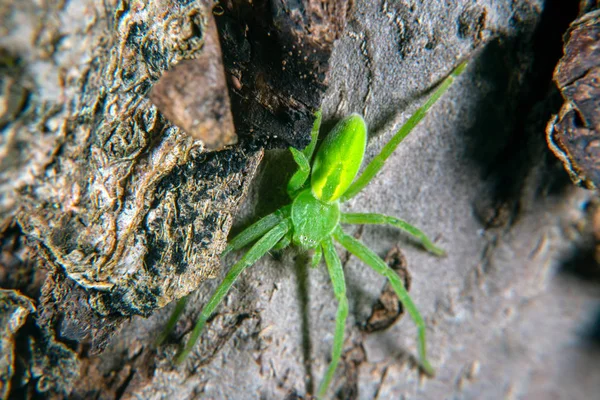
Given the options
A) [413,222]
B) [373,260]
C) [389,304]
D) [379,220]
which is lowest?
[389,304]

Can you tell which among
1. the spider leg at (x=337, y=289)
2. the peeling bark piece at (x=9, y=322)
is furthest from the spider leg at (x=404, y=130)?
the peeling bark piece at (x=9, y=322)

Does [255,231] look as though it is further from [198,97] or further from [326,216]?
[198,97]

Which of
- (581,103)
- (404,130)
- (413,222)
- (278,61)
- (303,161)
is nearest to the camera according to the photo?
(278,61)

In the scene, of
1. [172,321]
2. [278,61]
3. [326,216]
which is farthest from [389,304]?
[278,61]

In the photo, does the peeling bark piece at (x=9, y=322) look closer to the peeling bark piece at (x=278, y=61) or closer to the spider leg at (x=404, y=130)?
the peeling bark piece at (x=278, y=61)

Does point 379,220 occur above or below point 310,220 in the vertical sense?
below

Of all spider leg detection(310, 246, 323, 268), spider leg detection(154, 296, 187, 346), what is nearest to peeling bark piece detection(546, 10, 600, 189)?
spider leg detection(310, 246, 323, 268)
